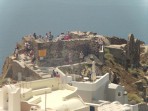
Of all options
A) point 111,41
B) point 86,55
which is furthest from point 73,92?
point 111,41

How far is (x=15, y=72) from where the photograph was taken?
4094 cm

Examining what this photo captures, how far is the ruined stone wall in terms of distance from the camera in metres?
41.5

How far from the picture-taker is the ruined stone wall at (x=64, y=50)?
41.5 metres

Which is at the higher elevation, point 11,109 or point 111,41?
point 111,41

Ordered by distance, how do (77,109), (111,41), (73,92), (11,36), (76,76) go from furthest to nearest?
1. (11,36)
2. (111,41)
3. (76,76)
4. (73,92)
5. (77,109)

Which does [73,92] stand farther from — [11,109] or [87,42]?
[87,42]

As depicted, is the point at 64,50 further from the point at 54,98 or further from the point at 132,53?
the point at 54,98

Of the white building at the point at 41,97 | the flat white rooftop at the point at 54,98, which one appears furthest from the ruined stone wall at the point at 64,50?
the flat white rooftop at the point at 54,98

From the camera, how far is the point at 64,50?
43.6m

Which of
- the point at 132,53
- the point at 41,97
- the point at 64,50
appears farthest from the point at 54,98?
the point at 132,53

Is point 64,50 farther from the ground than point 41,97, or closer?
farther from the ground

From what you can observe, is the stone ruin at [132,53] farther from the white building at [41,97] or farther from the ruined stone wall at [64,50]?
the white building at [41,97]

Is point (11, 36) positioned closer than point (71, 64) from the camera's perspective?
No

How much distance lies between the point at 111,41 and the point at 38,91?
27511mm
